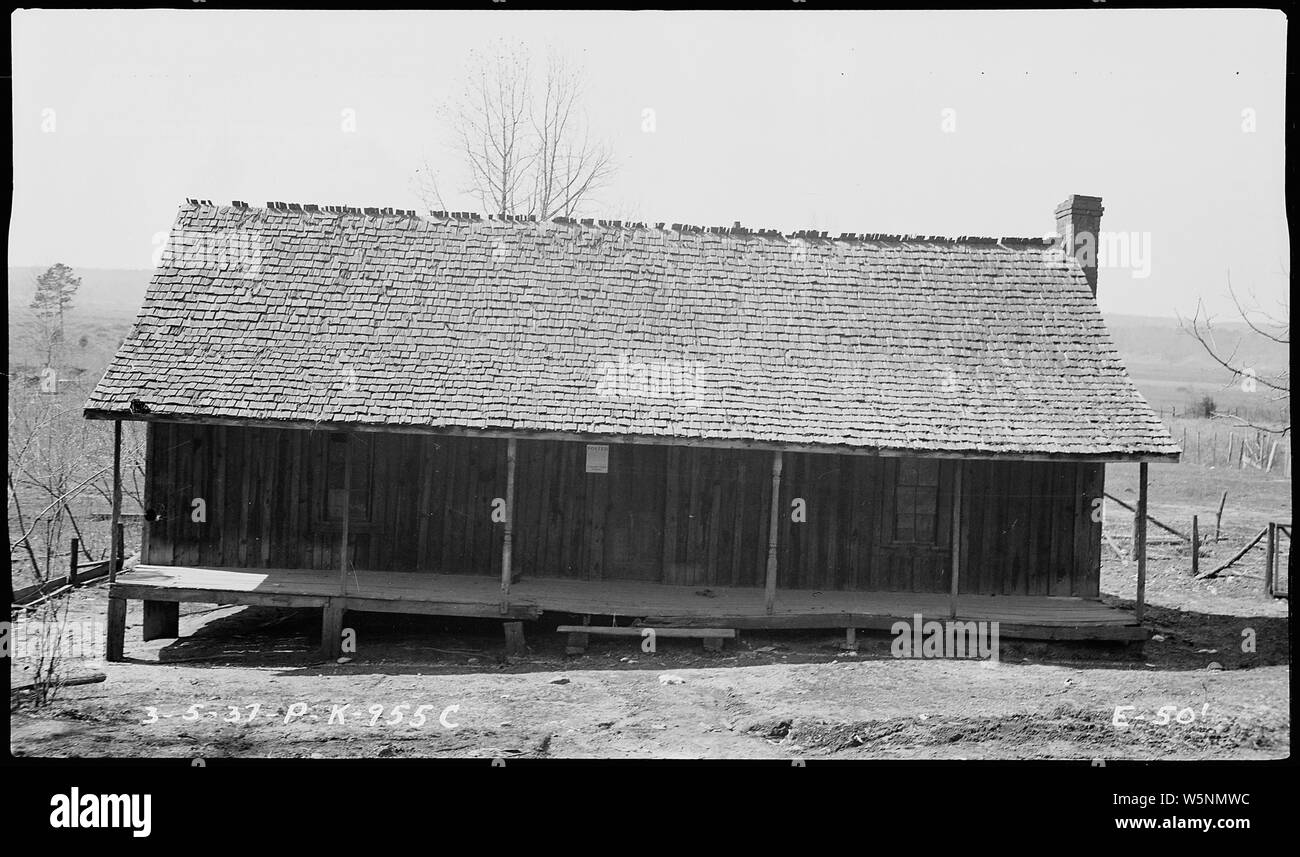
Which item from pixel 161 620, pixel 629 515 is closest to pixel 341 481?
pixel 161 620

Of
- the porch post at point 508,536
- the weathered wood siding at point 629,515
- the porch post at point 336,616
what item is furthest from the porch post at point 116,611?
the porch post at point 508,536

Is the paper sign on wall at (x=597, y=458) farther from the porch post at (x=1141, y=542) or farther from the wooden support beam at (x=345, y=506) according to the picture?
the porch post at (x=1141, y=542)

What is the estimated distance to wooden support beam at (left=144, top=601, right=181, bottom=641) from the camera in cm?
1531

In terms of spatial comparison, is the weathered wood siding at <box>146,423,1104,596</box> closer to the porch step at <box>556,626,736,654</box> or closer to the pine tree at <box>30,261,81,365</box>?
the porch step at <box>556,626,736,654</box>

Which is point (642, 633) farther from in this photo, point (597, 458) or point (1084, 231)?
point (1084, 231)

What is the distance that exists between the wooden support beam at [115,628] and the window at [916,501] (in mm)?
10890

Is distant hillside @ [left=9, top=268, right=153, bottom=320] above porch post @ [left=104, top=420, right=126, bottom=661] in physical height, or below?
above

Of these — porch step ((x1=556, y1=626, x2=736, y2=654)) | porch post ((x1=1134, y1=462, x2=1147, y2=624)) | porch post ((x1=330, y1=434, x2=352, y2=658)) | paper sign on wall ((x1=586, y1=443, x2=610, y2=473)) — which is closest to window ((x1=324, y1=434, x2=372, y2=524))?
porch post ((x1=330, y1=434, x2=352, y2=658))

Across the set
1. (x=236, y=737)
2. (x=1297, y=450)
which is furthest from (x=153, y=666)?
(x=1297, y=450)

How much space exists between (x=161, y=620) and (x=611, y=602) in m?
6.70

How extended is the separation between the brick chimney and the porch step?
9011 mm

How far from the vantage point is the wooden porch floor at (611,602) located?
14242 mm

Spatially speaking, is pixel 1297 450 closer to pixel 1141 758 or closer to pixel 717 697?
pixel 1141 758

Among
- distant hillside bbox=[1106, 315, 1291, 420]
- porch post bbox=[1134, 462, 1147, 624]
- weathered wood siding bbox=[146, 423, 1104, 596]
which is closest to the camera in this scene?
porch post bbox=[1134, 462, 1147, 624]
